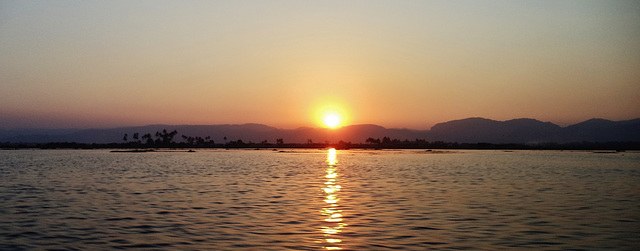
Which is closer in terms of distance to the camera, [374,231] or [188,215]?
[374,231]

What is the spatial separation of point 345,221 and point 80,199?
741 inches

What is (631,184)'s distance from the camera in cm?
4919

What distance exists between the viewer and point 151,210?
29.5 meters

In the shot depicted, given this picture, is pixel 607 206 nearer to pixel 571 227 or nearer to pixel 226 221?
pixel 571 227

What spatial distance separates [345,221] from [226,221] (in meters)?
5.46

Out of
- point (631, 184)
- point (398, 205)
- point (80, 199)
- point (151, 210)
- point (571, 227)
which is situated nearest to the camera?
point (571, 227)

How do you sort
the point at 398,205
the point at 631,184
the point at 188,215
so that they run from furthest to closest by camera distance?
the point at 631,184 → the point at 398,205 → the point at 188,215

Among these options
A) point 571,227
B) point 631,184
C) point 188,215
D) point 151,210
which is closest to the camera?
point 571,227

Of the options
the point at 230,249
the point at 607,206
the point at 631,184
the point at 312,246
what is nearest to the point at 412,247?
the point at 312,246

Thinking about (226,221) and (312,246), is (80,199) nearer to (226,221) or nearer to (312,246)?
(226,221)

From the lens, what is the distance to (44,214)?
27.8m

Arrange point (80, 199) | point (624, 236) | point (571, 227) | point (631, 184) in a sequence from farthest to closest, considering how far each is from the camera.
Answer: point (631, 184)
point (80, 199)
point (571, 227)
point (624, 236)

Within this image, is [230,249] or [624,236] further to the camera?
[624,236]

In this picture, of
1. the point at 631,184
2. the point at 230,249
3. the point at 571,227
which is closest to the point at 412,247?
the point at 230,249
